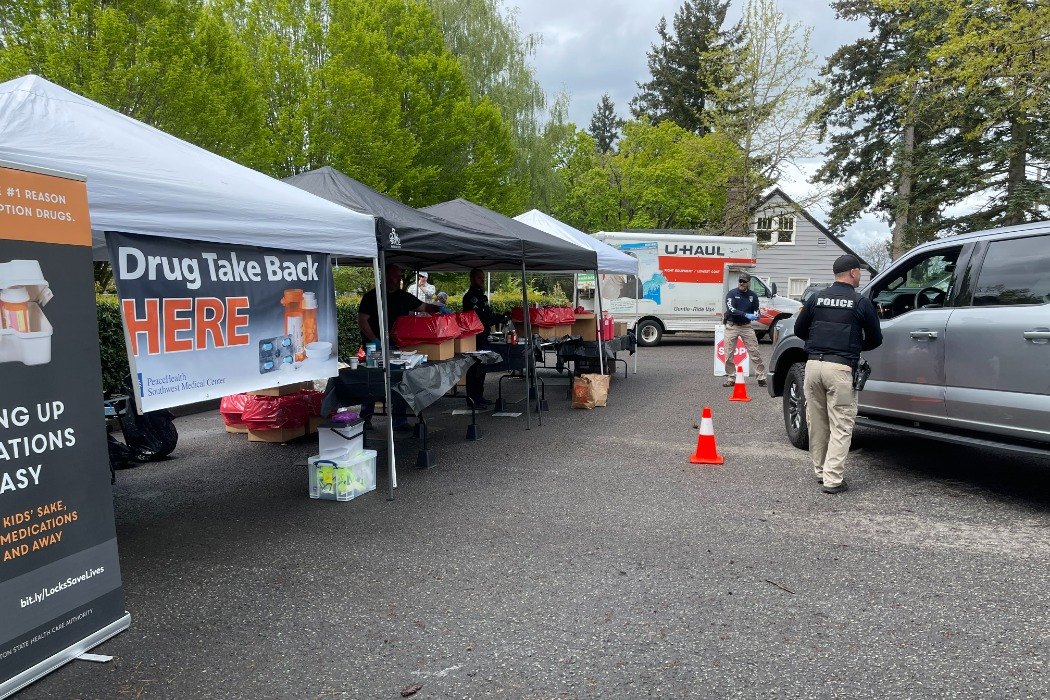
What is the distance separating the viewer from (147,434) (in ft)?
23.1

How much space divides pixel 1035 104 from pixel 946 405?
10852mm

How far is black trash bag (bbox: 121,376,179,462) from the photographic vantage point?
6949 mm

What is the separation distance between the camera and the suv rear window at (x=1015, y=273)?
4.89 m

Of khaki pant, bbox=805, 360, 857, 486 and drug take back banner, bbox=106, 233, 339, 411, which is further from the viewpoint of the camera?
khaki pant, bbox=805, 360, 857, 486

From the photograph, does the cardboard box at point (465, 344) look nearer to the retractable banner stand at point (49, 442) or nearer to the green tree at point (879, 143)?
the retractable banner stand at point (49, 442)

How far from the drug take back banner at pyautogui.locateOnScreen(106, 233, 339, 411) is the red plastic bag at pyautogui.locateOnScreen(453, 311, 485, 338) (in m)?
2.13

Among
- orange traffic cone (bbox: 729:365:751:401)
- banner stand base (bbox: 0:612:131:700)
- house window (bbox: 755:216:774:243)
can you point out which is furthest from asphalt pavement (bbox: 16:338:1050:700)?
house window (bbox: 755:216:774:243)

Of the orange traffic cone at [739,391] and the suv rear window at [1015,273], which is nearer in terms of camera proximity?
the suv rear window at [1015,273]

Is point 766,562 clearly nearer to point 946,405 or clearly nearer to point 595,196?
point 946,405

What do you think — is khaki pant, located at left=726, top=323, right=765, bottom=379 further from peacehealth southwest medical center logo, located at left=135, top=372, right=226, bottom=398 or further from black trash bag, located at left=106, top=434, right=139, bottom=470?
peacehealth southwest medical center logo, located at left=135, top=372, right=226, bottom=398

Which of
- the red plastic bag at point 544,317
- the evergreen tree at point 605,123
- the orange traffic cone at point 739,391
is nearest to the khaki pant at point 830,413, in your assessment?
the orange traffic cone at point 739,391

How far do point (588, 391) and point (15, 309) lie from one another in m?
7.83

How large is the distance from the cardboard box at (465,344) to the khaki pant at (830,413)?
12.1ft

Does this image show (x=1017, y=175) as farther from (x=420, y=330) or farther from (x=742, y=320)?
(x=420, y=330)
